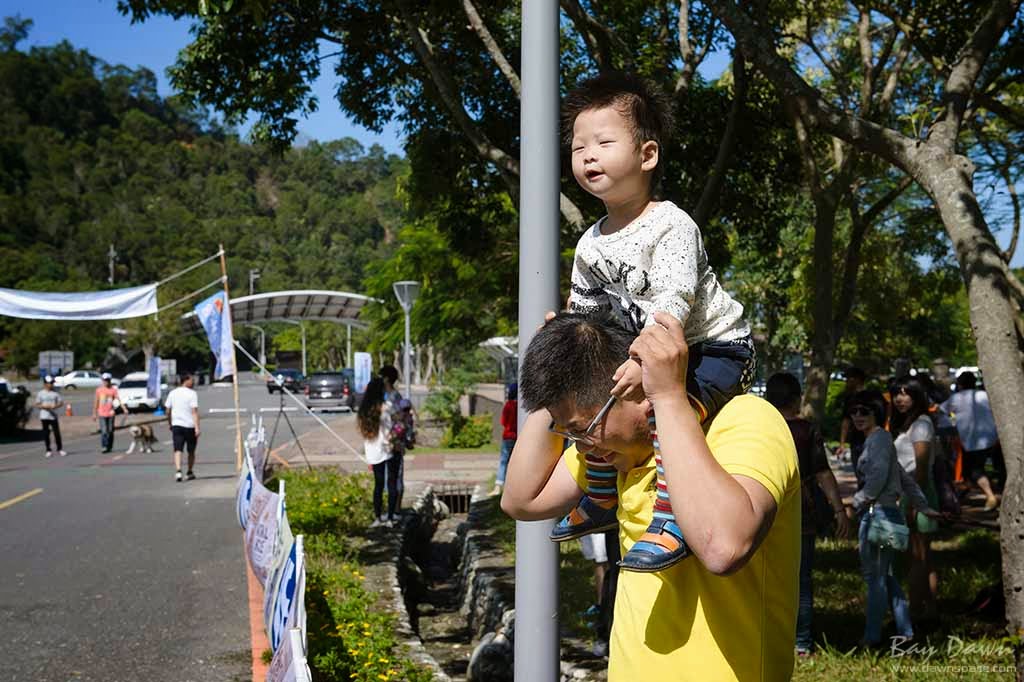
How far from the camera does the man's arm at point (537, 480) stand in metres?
2.14

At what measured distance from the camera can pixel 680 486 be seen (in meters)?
1.64

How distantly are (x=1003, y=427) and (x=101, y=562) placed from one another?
8.52 meters

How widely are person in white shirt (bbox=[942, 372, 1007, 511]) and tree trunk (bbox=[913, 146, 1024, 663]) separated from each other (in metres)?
7.51

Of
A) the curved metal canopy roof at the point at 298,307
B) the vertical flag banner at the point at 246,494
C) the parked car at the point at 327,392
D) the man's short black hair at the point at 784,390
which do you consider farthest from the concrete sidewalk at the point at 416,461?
the parked car at the point at 327,392

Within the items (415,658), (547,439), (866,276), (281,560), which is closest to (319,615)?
(415,658)

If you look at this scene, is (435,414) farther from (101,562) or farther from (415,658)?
(415,658)

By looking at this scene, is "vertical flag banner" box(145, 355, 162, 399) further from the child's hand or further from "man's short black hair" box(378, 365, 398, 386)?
the child's hand

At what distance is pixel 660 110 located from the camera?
210cm

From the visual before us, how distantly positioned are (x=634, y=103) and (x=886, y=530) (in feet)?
16.5

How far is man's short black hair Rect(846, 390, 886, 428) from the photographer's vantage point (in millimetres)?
6707

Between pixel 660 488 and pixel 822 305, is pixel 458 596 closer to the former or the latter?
pixel 822 305

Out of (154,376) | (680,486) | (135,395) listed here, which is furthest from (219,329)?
(135,395)

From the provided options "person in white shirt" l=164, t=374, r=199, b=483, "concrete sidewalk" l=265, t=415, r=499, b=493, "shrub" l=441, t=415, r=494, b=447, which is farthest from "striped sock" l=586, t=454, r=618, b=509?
"shrub" l=441, t=415, r=494, b=447

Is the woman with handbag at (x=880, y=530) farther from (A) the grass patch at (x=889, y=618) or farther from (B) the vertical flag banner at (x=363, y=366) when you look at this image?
(B) the vertical flag banner at (x=363, y=366)
